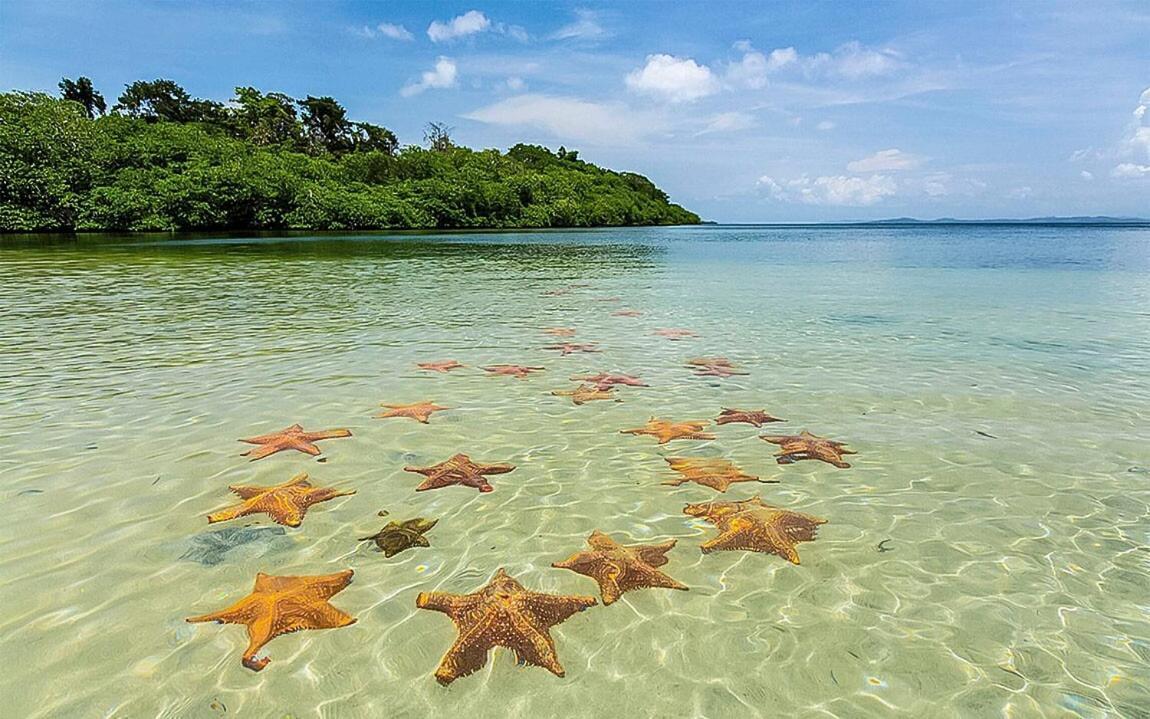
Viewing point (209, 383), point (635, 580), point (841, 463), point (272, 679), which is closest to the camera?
point (272, 679)

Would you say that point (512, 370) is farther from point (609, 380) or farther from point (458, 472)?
point (458, 472)

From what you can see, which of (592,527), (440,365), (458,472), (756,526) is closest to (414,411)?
(458,472)

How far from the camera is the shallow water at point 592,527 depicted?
2.67 m

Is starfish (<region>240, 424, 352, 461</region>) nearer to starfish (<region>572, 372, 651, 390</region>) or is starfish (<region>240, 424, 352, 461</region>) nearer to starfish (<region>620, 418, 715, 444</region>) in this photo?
starfish (<region>620, 418, 715, 444</region>)

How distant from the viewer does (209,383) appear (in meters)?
7.33

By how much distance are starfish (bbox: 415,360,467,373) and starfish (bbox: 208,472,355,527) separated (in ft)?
12.4

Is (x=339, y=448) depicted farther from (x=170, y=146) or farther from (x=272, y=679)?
(x=170, y=146)

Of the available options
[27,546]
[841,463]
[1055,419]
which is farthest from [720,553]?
[1055,419]

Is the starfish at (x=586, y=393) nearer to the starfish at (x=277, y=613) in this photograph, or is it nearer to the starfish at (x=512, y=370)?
the starfish at (x=512, y=370)

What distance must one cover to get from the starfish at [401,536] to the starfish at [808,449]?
2847 mm

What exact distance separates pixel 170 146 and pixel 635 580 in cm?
7589

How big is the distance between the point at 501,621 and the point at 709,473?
2375 millimetres

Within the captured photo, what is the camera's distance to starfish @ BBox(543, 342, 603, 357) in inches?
372

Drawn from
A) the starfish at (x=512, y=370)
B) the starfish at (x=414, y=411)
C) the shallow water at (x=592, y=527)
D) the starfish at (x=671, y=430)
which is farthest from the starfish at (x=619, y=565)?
the starfish at (x=512, y=370)
